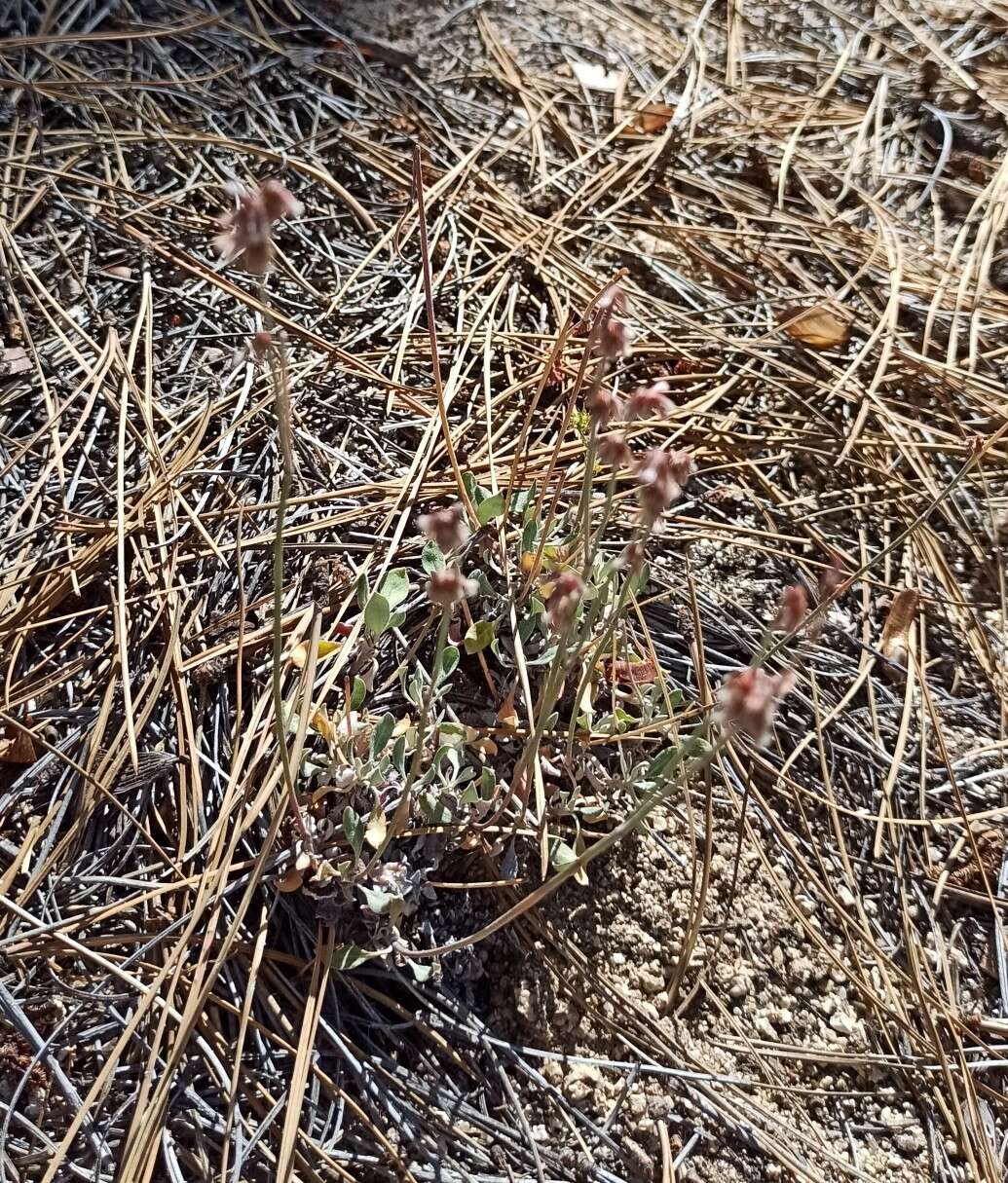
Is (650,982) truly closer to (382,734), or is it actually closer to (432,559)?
(382,734)

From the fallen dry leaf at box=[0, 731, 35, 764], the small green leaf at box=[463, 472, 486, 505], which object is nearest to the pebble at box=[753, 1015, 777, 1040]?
the small green leaf at box=[463, 472, 486, 505]

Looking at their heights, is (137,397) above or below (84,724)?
above

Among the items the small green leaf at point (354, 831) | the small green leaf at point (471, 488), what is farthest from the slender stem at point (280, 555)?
the small green leaf at point (471, 488)

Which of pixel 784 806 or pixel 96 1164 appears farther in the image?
pixel 784 806

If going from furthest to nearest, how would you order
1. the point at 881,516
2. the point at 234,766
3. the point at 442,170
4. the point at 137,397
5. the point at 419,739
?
the point at 442,170 → the point at 881,516 → the point at 137,397 → the point at 234,766 → the point at 419,739

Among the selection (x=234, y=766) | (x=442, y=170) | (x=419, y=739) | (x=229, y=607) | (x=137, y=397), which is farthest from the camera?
(x=442, y=170)

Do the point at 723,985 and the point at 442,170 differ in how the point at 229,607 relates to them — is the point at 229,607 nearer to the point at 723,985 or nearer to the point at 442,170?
the point at 723,985

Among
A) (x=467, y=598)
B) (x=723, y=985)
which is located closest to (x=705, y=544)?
(x=467, y=598)
